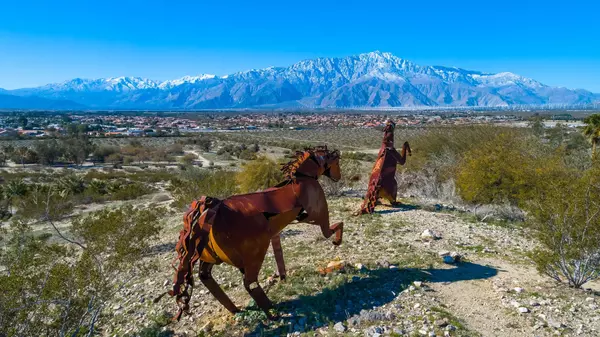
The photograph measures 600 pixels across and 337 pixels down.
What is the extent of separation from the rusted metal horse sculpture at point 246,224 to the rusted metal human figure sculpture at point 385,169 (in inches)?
195

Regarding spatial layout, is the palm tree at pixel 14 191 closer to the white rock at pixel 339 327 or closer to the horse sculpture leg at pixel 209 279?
the horse sculpture leg at pixel 209 279

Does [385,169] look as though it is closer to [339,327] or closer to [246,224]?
[339,327]

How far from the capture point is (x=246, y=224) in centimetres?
559

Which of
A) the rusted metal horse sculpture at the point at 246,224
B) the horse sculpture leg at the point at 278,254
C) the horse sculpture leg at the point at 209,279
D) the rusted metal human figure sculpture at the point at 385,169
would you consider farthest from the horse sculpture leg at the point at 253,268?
the rusted metal human figure sculpture at the point at 385,169

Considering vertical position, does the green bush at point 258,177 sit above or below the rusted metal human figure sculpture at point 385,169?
below

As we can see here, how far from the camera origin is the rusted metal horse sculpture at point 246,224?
508 centimetres

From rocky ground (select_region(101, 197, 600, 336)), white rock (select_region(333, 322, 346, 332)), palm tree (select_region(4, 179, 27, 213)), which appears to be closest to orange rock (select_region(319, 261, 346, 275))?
rocky ground (select_region(101, 197, 600, 336))

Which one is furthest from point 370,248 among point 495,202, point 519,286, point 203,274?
point 495,202

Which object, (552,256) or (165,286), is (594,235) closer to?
(552,256)

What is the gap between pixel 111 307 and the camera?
803 cm

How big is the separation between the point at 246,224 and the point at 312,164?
1893 millimetres

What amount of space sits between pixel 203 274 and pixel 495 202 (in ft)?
38.6

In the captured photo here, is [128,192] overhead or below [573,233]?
below

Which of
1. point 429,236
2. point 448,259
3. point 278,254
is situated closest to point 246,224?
point 278,254
